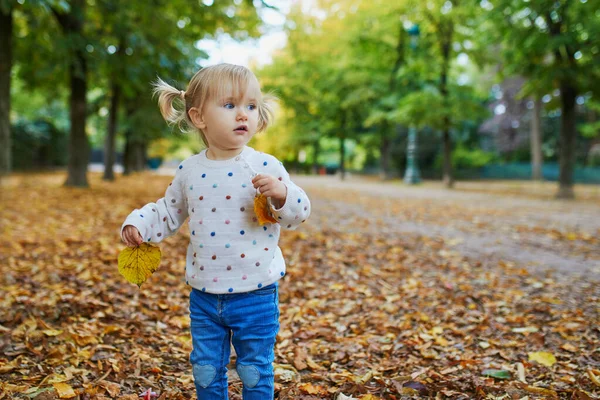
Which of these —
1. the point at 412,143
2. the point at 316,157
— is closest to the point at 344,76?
the point at 412,143

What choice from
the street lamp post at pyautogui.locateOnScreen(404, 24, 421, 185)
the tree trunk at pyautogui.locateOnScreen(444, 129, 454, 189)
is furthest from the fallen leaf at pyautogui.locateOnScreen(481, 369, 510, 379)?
the tree trunk at pyautogui.locateOnScreen(444, 129, 454, 189)

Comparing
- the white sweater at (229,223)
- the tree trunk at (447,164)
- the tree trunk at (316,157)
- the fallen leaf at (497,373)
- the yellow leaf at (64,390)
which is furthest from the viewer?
the tree trunk at (316,157)

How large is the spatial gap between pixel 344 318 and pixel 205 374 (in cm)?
184

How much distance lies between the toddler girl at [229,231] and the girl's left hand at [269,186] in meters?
0.04

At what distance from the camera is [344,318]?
3.52 meters

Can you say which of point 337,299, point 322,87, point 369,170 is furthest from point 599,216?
point 369,170

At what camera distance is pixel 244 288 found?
5.81ft

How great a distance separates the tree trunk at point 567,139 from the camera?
43.4ft

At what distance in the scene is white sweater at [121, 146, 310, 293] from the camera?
5.83 feet

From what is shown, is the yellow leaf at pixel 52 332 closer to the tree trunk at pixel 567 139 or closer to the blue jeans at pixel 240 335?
the blue jeans at pixel 240 335

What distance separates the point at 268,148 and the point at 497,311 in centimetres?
2951

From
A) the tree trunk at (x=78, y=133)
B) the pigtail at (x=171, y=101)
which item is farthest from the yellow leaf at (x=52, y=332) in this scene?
the tree trunk at (x=78, y=133)

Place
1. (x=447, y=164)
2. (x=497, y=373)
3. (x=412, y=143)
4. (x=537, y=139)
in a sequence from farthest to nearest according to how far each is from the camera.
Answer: (x=537, y=139)
(x=412, y=143)
(x=447, y=164)
(x=497, y=373)

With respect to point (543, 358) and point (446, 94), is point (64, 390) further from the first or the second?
point (446, 94)
